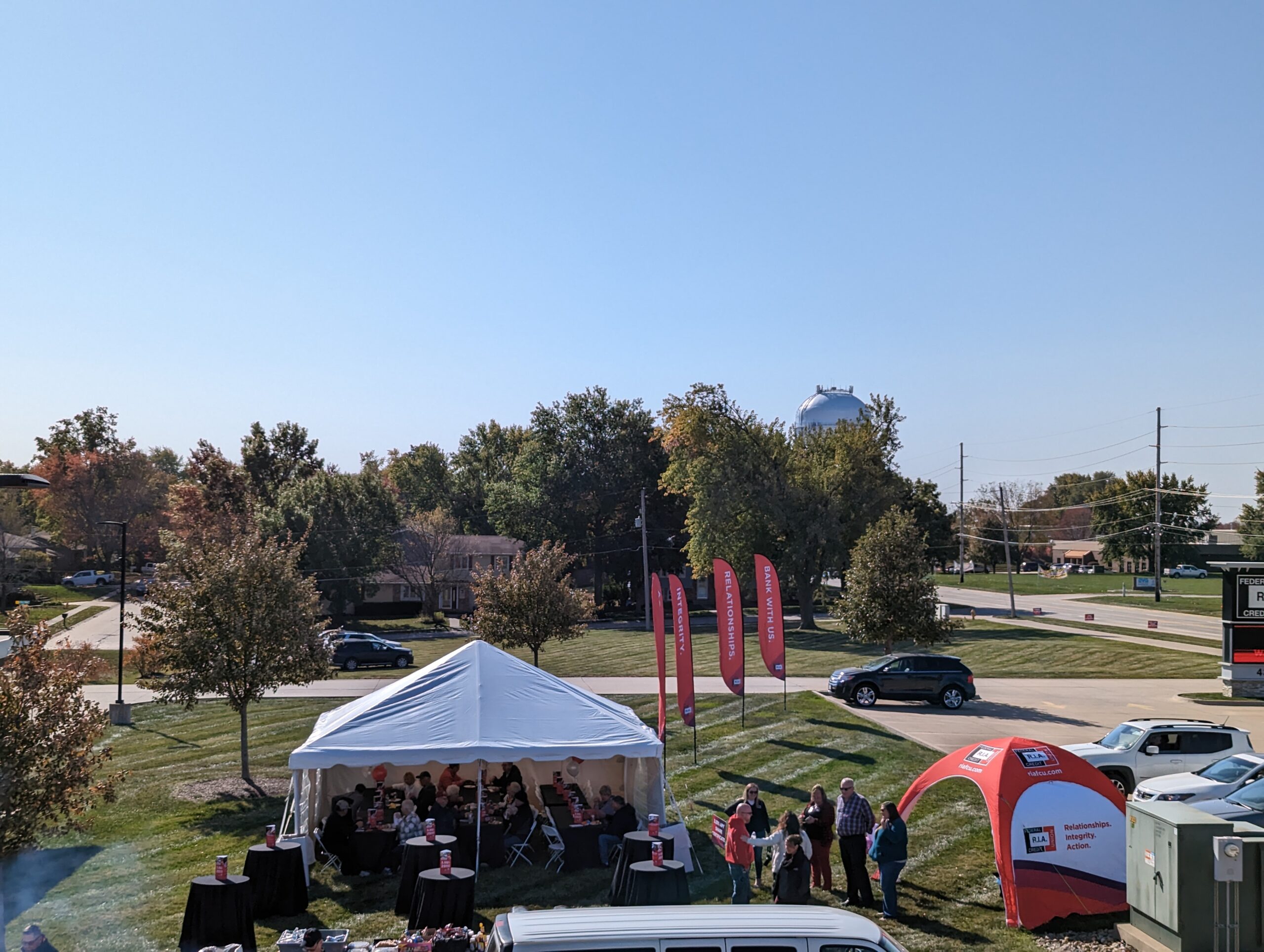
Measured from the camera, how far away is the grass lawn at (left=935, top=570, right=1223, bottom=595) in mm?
83812

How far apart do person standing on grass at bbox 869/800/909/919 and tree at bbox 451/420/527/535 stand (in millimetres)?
74755

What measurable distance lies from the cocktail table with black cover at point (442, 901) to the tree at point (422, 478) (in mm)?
81166

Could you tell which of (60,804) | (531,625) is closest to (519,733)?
(60,804)

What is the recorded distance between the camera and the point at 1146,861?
36.1 feet

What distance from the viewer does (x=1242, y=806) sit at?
15.0 m

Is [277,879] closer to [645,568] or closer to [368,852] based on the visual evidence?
[368,852]

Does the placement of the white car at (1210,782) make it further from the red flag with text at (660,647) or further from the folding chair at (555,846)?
the folding chair at (555,846)

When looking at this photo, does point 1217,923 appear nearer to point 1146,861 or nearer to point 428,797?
point 1146,861

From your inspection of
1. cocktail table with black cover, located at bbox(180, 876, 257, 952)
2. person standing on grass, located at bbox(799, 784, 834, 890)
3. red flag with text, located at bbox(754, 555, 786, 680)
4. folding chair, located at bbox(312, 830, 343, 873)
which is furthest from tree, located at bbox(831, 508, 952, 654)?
cocktail table with black cover, located at bbox(180, 876, 257, 952)

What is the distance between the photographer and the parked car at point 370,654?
41.6m

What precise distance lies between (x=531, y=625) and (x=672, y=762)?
9532 millimetres

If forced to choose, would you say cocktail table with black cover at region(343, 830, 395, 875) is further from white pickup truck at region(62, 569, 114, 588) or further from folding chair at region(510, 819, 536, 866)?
white pickup truck at region(62, 569, 114, 588)

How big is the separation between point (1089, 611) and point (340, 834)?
2432 inches

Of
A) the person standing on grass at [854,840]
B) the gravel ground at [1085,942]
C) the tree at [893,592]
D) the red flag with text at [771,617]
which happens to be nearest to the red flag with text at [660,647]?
the red flag with text at [771,617]
